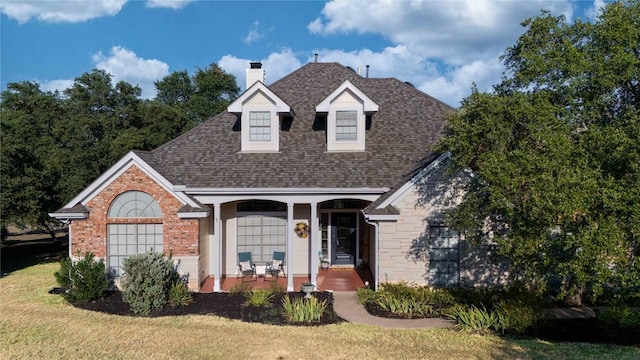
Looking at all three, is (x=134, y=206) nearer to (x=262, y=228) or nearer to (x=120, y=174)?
(x=120, y=174)

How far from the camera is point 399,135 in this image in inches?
681

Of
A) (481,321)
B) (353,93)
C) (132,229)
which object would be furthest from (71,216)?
(481,321)

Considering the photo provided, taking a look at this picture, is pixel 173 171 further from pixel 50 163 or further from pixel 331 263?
pixel 50 163

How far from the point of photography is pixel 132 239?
1449cm

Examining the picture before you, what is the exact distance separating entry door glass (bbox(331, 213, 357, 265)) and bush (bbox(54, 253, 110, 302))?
8.66 meters

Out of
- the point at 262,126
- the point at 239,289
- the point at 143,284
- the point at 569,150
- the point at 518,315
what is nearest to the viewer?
the point at 569,150

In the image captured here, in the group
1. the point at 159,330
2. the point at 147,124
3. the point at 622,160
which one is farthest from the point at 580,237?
the point at 147,124

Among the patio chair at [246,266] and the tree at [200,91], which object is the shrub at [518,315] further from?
the tree at [200,91]

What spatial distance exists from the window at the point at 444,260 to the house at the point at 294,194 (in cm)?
3

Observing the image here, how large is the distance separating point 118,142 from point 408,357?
2091cm

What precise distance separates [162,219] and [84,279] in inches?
114

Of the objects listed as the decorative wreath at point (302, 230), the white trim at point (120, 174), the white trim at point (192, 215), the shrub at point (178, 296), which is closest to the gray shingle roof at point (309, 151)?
the white trim at point (120, 174)

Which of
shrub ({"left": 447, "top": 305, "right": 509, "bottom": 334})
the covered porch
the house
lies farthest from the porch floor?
shrub ({"left": 447, "top": 305, "right": 509, "bottom": 334})

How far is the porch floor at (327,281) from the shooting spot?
14888 mm
